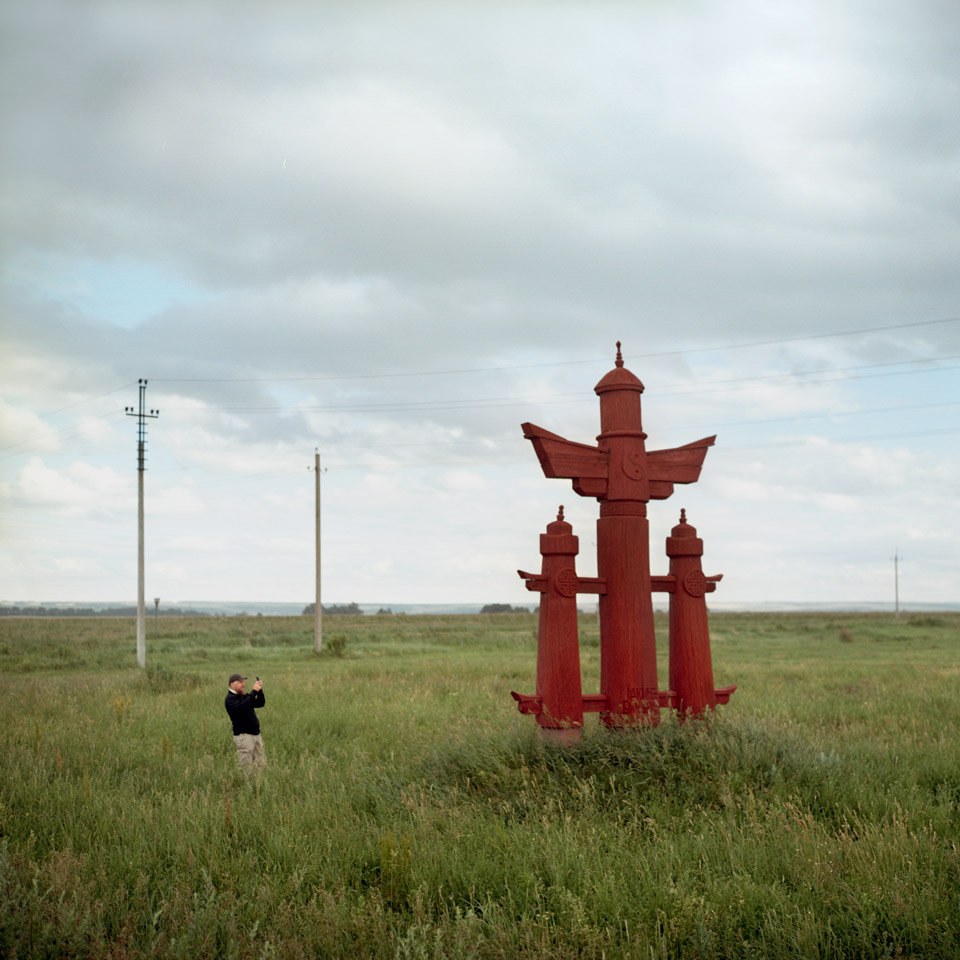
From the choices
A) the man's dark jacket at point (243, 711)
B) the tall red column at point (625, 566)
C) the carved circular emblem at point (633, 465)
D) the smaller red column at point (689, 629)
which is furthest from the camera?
the man's dark jacket at point (243, 711)

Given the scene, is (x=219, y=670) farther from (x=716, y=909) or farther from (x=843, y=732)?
(x=716, y=909)

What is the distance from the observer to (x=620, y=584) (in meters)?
7.50

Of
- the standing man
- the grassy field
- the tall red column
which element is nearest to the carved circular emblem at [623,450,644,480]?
the tall red column

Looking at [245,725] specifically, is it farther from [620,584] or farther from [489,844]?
[620,584]

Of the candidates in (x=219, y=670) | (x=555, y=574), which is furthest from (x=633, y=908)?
(x=219, y=670)

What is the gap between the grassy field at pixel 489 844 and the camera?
4.14 m

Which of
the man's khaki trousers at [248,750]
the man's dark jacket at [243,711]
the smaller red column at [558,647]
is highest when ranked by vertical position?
the smaller red column at [558,647]

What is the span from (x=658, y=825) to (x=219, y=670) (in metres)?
19.8

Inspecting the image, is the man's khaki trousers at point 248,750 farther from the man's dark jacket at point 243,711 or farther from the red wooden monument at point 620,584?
the red wooden monument at point 620,584

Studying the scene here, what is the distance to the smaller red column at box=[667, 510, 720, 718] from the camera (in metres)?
7.77

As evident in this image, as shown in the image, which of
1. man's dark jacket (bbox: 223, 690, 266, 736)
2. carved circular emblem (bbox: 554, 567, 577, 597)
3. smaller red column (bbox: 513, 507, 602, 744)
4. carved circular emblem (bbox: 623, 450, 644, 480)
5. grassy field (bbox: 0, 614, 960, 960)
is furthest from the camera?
man's dark jacket (bbox: 223, 690, 266, 736)

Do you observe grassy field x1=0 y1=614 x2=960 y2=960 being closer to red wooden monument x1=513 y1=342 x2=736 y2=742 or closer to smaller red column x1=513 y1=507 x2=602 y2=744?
smaller red column x1=513 y1=507 x2=602 y2=744

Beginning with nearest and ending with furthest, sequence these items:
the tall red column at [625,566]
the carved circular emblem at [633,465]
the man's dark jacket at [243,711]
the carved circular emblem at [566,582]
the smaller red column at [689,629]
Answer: the carved circular emblem at [566,582]
the tall red column at [625,566]
the carved circular emblem at [633,465]
the smaller red column at [689,629]
the man's dark jacket at [243,711]

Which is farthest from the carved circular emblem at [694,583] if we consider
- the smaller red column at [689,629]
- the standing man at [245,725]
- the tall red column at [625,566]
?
the standing man at [245,725]
